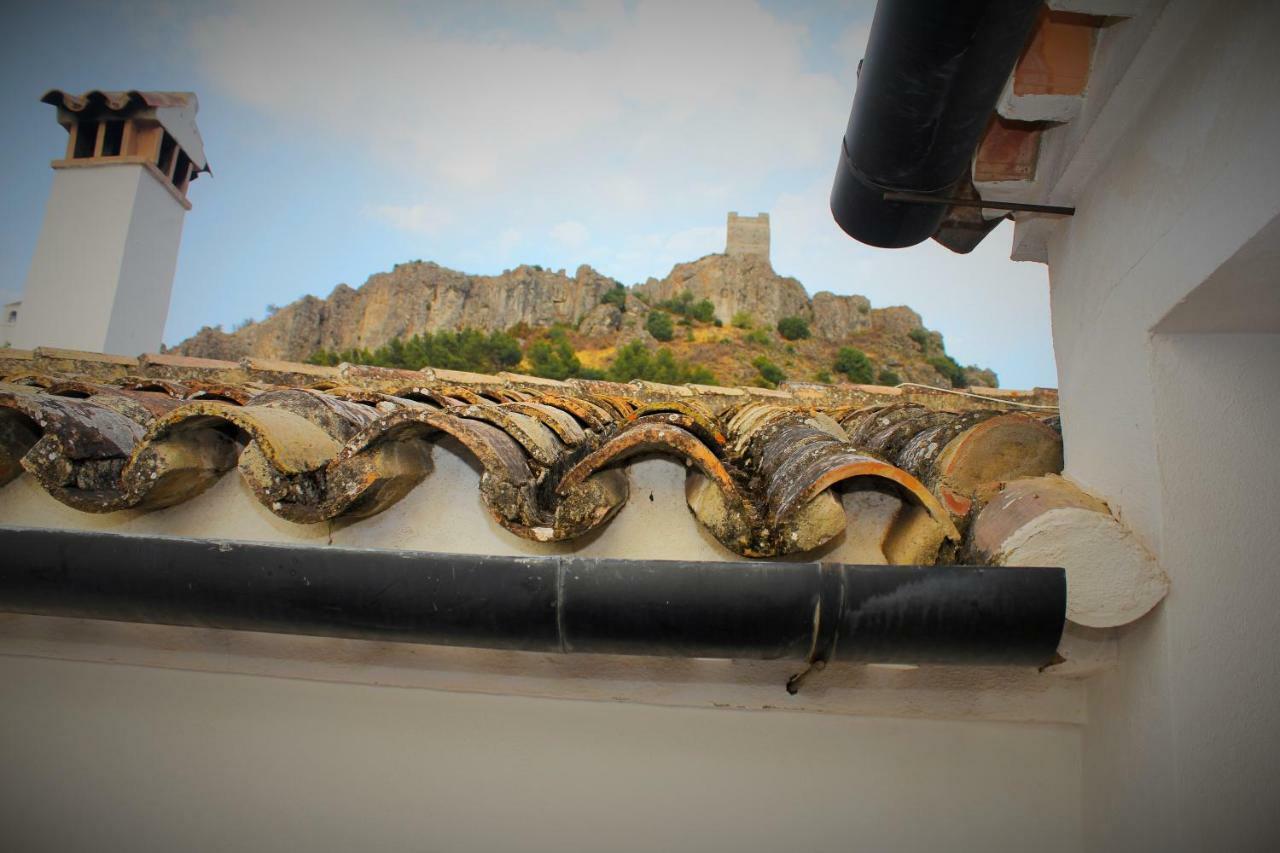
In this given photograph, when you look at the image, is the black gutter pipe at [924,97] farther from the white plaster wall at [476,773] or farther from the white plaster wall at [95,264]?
the white plaster wall at [95,264]

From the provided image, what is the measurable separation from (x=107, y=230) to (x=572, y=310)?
158 feet

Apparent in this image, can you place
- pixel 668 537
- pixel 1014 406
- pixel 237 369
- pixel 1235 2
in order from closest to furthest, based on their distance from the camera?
pixel 1235 2 → pixel 668 537 → pixel 1014 406 → pixel 237 369

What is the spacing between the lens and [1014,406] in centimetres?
333

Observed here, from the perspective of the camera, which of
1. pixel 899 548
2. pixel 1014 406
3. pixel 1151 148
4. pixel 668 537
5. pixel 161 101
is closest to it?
pixel 1151 148

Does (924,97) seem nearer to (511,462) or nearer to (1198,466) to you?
(1198,466)

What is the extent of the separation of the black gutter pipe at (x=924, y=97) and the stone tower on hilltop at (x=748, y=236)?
61187 millimetres

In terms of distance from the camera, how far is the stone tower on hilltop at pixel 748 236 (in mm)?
61281

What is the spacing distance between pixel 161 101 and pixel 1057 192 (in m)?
14.5

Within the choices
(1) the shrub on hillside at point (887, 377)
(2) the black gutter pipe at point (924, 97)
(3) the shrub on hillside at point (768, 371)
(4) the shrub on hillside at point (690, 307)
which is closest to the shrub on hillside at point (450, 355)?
(4) the shrub on hillside at point (690, 307)

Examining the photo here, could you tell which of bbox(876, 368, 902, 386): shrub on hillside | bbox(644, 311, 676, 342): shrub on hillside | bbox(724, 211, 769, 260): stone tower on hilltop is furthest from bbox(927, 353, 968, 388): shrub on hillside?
bbox(644, 311, 676, 342): shrub on hillside

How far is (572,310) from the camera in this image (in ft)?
193

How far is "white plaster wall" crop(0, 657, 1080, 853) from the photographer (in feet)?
5.64

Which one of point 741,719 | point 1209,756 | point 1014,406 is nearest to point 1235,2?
point 1209,756

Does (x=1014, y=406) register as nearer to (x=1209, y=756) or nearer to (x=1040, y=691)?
(x=1040, y=691)
